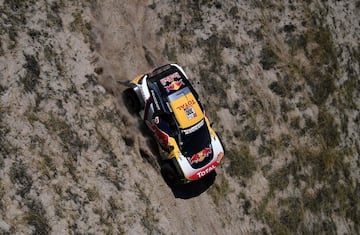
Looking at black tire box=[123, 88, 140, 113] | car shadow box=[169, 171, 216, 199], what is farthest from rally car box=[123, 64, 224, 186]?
car shadow box=[169, 171, 216, 199]

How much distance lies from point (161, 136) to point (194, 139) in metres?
1.08

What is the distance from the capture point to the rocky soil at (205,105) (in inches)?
565

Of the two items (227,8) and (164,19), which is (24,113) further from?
(227,8)

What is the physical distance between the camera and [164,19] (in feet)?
60.1

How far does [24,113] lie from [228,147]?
24.0 feet

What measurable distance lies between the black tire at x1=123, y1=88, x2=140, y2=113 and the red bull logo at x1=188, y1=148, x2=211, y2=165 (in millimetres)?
2464

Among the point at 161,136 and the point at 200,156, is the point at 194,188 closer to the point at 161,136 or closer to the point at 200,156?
the point at 200,156

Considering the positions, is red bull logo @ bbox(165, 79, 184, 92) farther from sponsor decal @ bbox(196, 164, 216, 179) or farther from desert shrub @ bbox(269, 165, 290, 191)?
desert shrub @ bbox(269, 165, 290, 191)

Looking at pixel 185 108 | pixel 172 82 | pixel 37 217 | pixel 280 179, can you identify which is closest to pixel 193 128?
pixel 185 108

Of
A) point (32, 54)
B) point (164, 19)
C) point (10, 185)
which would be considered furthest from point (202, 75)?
point (10, 185)

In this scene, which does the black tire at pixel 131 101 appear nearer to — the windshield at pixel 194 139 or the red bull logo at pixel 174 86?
the red bull logo at pixel 174 86

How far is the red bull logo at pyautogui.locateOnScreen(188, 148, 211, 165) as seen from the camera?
15758 mm

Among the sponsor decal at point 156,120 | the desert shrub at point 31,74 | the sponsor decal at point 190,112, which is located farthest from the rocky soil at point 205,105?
the sponsor decal at point 190,112

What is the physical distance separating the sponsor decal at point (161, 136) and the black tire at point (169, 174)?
70cm
